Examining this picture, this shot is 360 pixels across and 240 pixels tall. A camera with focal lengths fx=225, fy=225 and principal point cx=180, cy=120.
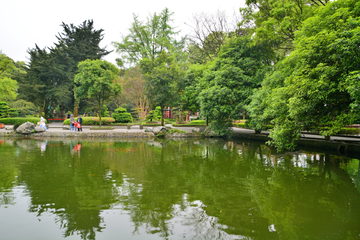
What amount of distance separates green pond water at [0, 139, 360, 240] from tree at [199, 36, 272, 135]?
802cm

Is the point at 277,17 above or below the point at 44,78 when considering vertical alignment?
above

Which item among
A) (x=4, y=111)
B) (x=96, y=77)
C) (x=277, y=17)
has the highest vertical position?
(x=277, y=17)

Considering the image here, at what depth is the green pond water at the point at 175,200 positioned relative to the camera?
4.17 m

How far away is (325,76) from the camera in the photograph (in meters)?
7.53

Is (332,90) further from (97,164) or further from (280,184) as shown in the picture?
(97,164)

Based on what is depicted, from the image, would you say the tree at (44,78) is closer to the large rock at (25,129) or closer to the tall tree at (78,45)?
the tall tree at (78,45)

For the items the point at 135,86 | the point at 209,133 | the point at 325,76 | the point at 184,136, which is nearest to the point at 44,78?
the point at 135,86

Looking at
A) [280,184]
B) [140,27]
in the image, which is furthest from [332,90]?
[140,27]

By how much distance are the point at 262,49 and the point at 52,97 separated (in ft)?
95.2

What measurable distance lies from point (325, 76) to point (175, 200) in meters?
6.38

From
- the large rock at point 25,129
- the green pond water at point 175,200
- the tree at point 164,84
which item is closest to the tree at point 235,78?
the tree at point 164,84

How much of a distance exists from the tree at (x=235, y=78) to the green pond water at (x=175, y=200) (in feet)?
26.3

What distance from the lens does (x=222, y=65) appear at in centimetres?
1795

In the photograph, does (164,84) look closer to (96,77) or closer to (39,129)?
(96,77)
